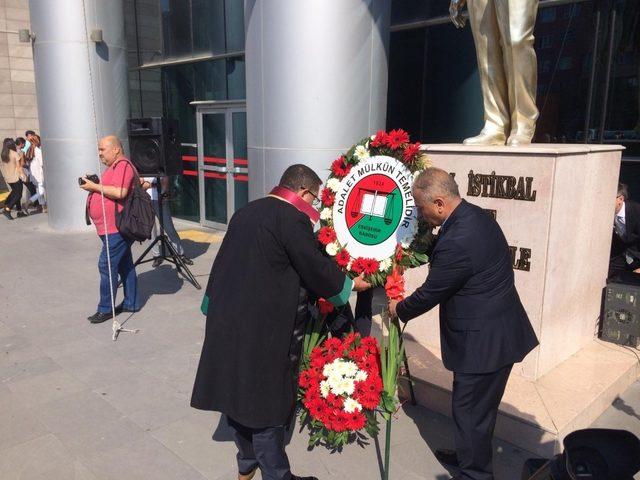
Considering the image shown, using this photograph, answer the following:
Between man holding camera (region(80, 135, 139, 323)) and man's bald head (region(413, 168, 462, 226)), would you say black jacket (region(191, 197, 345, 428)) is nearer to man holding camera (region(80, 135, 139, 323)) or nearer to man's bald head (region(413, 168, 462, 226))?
man's bald head (region(413, 168, 462, 226))

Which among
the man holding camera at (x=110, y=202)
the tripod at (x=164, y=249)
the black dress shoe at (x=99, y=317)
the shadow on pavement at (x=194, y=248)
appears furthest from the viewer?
the shadow on pavement at (x=194, y=248)

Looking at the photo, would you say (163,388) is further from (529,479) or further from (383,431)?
(529,479)

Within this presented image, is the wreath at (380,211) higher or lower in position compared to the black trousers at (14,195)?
higher

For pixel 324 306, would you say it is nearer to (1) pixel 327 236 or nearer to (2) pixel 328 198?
(1) pixel 327 236

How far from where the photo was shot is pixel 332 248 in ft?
10.9

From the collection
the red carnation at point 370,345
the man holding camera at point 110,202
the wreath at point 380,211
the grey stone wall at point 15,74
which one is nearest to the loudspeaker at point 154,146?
the man holding camera at point 110,202

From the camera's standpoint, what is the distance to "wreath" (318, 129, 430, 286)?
3115mm

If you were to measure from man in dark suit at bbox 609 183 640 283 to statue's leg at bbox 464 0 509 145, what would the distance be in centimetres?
151

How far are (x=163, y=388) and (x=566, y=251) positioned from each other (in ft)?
10.6

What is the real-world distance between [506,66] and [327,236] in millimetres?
2192

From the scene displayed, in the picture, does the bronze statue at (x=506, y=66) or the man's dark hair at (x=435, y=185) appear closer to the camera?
the man's dark hair at (x=435, y=185)

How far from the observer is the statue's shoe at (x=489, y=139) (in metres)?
4.38

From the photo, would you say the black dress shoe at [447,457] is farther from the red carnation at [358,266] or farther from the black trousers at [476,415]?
the red carnation at [358,266]

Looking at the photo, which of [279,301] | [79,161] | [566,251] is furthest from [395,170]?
[79,161]
